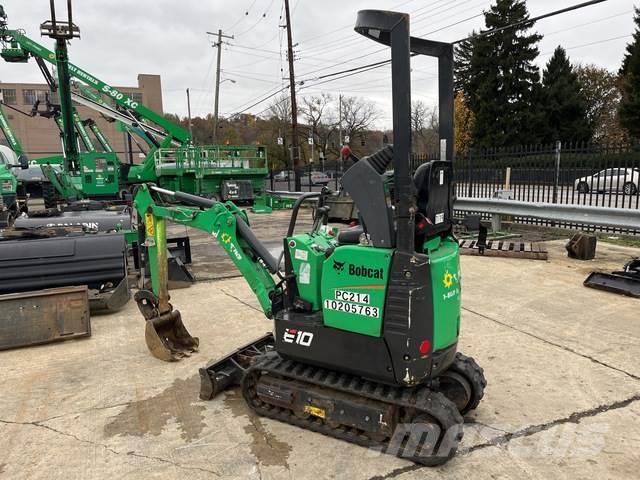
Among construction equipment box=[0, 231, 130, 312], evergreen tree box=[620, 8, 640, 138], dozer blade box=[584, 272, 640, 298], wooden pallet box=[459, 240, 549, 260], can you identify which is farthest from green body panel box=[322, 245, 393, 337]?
evergreen tree box=[620, 8, 640, 138]

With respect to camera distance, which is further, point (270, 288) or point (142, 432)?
point (270, 288)

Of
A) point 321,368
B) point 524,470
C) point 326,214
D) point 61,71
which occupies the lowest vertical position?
point 524,470

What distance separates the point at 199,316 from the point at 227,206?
218 cm

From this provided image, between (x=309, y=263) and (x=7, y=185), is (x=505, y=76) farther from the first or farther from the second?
(x=309, y=263)

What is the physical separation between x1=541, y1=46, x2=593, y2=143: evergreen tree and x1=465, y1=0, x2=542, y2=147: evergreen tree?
111 centimetres

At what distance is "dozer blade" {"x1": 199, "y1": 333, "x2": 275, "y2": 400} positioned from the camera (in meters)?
3.83

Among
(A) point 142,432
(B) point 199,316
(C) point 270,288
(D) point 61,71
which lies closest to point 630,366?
(C) point 270,288

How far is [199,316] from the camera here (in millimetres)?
5961

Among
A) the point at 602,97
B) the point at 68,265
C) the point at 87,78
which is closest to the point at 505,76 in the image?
the point at 602,97

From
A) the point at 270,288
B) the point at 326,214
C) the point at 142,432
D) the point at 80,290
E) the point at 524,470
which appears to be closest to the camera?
the point at 524,470

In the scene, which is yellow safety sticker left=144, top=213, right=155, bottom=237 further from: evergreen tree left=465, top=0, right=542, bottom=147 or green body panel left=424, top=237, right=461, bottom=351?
evergreen tree left=465, top=0, right=542, bottom=147

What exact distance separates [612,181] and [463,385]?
9.44 m

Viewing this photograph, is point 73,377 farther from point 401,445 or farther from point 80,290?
point 401,445

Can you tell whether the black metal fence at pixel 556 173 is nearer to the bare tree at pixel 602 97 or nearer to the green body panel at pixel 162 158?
the green body panel at pixel 162 158
